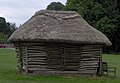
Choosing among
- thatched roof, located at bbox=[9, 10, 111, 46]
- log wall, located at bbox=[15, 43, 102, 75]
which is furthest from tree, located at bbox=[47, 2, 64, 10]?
log wall, located at bbox=[15, 43, 102, 75]

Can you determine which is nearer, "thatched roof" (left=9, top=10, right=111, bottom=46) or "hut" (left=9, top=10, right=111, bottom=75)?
"thatched roof" (left=9, top=10, right=111, bottom=46)

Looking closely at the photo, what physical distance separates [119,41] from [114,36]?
4.53ft

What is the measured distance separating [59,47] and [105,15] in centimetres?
5040

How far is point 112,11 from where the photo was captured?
76312 mm

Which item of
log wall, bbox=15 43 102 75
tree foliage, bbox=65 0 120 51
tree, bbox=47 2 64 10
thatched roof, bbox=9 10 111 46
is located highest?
tree, bbox=47 2 64 10

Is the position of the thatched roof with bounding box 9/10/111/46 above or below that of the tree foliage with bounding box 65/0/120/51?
below

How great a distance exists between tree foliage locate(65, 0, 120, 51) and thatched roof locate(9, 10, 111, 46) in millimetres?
44999

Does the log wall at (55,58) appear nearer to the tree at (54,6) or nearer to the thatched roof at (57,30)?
the thatched roof at (57,30)

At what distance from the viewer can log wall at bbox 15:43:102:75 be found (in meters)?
27.1

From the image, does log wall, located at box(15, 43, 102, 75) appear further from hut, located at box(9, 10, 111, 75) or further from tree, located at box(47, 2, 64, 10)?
tree, located at box(47, 2, 64, 10)

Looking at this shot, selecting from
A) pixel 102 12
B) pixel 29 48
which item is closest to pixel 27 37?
pixel 29 48

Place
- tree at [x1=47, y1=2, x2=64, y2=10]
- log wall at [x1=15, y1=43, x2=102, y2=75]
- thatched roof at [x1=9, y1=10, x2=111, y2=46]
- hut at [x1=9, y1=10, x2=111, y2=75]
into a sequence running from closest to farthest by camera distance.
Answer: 1. thatched roof at [x1=9, y1=10, x2=111, y2=46]
2. hut at [x1=9, y1=10, x2=111, y2=75]
3. log wall at [x1=15, y1=43, x2=102, y2=75]
4. tree at [x1=47, y1=2, x2=64, y2=10]

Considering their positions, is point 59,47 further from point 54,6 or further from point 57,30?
point 54,6

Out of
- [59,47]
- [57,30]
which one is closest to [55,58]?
[59,47]
